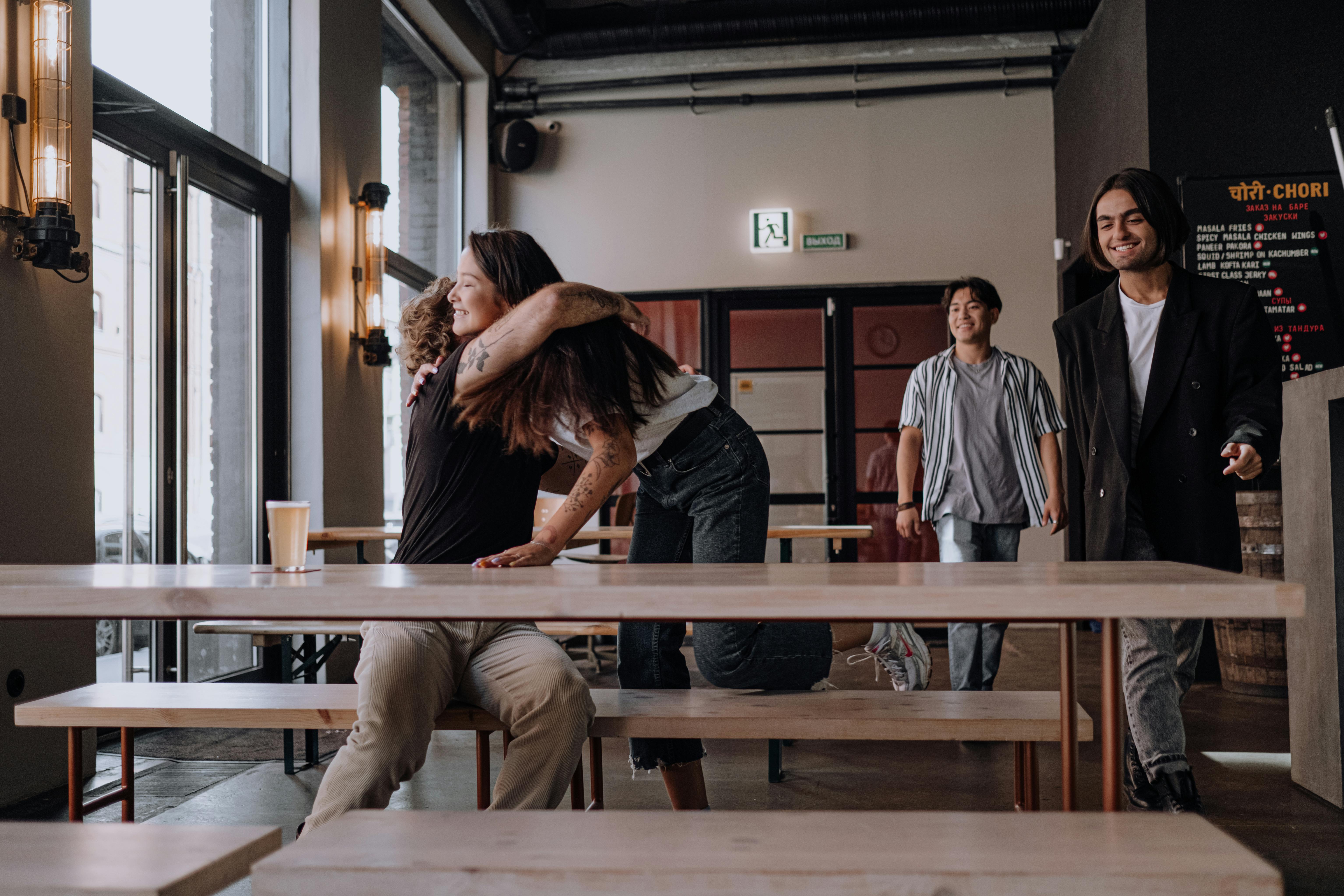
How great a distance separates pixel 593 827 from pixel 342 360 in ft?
13.3

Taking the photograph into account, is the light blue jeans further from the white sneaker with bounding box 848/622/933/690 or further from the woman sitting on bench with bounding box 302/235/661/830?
the woman sitting on bench with bounding box 302/235/661/830

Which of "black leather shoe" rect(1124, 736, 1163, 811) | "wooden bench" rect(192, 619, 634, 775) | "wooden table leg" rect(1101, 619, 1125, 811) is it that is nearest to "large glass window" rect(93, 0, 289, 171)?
"wooden bench" rect(192, 619, 634, 775)

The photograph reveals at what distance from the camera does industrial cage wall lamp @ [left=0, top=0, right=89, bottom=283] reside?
279 cm

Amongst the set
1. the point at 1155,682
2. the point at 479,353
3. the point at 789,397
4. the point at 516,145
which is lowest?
the point at 1155,682

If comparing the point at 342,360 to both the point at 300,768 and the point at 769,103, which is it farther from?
the point at 769,103

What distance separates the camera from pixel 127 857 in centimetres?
98

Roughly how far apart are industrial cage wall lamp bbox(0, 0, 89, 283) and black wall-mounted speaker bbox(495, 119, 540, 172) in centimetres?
411

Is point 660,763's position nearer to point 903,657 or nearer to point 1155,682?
point 1155,682

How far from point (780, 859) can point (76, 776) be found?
1.72 meters

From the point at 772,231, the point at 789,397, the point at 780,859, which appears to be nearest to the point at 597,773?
the point at 780,859

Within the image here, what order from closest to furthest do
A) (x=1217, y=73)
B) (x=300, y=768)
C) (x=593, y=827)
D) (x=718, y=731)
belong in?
(x=593, y=827)
(x=718, y=731)
(x=300, y=768)
(x=1217, y=73)

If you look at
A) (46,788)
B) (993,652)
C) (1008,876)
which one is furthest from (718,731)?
(46,788)

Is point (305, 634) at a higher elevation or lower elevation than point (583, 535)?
lower

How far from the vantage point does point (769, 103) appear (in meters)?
6.79
